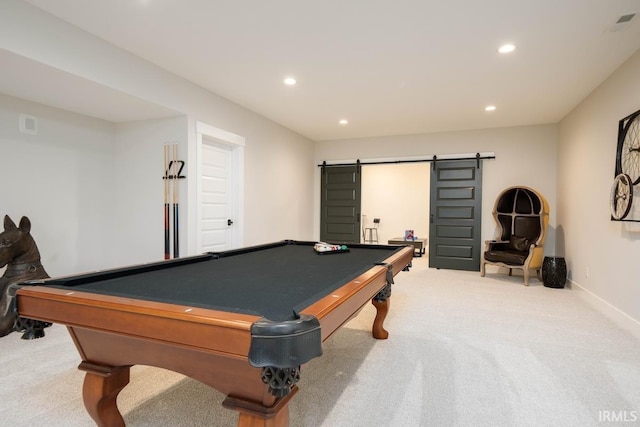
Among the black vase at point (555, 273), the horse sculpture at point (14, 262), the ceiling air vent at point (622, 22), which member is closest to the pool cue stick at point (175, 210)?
the horse sculpture at point (14, 262)

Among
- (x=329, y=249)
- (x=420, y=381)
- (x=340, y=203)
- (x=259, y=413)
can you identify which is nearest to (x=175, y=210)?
(x=329, y=249)

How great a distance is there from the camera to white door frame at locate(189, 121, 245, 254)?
3.92 metres

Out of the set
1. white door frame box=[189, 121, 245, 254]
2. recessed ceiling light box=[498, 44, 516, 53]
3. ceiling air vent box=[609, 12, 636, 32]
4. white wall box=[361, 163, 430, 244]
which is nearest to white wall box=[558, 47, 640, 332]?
ceiling air vent box=[609, 12, 636, 32]

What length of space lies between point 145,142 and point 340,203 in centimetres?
386

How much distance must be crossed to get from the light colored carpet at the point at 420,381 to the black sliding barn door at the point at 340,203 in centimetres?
368

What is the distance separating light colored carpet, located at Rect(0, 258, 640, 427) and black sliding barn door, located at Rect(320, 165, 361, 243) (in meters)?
3.68

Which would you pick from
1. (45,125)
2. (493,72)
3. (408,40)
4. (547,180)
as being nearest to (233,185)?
(45,125)

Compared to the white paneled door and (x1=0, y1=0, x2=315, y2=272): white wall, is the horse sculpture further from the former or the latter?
the white paneled door

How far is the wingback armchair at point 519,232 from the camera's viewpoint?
4.86m

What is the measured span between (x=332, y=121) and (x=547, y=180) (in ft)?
12.2

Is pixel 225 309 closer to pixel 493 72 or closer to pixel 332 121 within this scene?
pixel 493 72

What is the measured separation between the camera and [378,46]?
2.98 m

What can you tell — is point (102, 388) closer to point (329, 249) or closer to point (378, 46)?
point (329, 249)

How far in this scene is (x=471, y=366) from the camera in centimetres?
220
